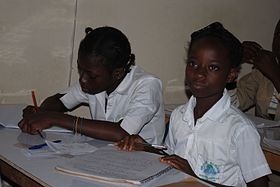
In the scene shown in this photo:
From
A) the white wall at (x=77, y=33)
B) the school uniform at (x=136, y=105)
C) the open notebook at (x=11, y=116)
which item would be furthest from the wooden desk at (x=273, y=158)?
the white wall at (x=77, y=33)

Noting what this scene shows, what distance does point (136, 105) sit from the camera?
193cm

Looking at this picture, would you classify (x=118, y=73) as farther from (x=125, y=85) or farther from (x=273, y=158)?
(x=273, y=158)

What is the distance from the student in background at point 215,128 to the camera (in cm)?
155

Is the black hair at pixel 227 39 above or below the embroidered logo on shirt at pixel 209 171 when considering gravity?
above

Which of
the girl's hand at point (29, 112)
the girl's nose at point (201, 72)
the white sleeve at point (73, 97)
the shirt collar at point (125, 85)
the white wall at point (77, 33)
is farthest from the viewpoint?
the white wall at point (77, 33)

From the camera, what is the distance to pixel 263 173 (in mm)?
1530

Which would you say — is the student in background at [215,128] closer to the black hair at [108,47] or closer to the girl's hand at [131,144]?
the girl's hand at [131,144]

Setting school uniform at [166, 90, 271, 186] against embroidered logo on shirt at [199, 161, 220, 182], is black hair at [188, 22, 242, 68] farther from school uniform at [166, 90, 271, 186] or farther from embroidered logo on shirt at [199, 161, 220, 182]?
embroidered logo on shirt at [199, 161, 220, 182]

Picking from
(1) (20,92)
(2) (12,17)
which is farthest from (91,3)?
(1) (20,92)

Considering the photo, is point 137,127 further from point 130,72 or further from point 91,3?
point 91,3

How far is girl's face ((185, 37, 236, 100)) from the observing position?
166cm

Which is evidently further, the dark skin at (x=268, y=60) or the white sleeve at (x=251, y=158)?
the dark skin at (x=268, y=60)

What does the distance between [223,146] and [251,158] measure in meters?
0.11

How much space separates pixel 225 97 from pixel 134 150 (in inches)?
15.7
